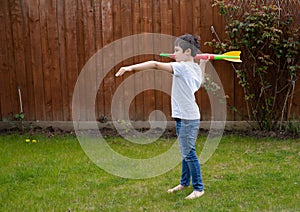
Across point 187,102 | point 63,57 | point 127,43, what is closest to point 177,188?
point 187,102

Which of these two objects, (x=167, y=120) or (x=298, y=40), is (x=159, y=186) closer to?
(x=167, y=120)

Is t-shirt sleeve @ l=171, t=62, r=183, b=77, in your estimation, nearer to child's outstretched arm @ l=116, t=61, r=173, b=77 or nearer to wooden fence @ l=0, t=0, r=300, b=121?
child's outstretched arm @ l=116, t=61, r=173, b=77

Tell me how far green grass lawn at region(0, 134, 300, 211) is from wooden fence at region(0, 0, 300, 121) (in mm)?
956

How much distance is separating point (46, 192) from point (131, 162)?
1090 millimetres

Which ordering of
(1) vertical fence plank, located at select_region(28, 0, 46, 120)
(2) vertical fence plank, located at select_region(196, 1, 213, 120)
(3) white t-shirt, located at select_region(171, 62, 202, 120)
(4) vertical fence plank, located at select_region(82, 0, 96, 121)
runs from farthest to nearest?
(1) vertical fence plank, located at select_region(28, 0, 46, 120) → (4) vertical fence plank, located at select_region(82, 0, 96, 121) → (2) vertical fence plank, located at select_region(196, 1, 213, 120) → (3) white t-shirt, located at select_region(171, 62, 202, 120)

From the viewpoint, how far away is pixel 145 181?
394 cm

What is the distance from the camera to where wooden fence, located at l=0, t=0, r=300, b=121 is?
5.77 meters

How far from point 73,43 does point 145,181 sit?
280 cm

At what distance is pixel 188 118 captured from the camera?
11.2ft

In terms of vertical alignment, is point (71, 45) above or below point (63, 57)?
above

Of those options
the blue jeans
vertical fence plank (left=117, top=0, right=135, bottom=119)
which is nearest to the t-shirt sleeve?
the blue jeans

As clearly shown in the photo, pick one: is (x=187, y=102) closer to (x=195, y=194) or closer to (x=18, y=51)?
(x=195, y=194)

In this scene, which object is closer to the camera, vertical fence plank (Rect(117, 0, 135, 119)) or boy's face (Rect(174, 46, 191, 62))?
boy's face (Rect(174, 46, 191, 62))

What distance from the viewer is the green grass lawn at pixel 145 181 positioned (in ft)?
11.0
